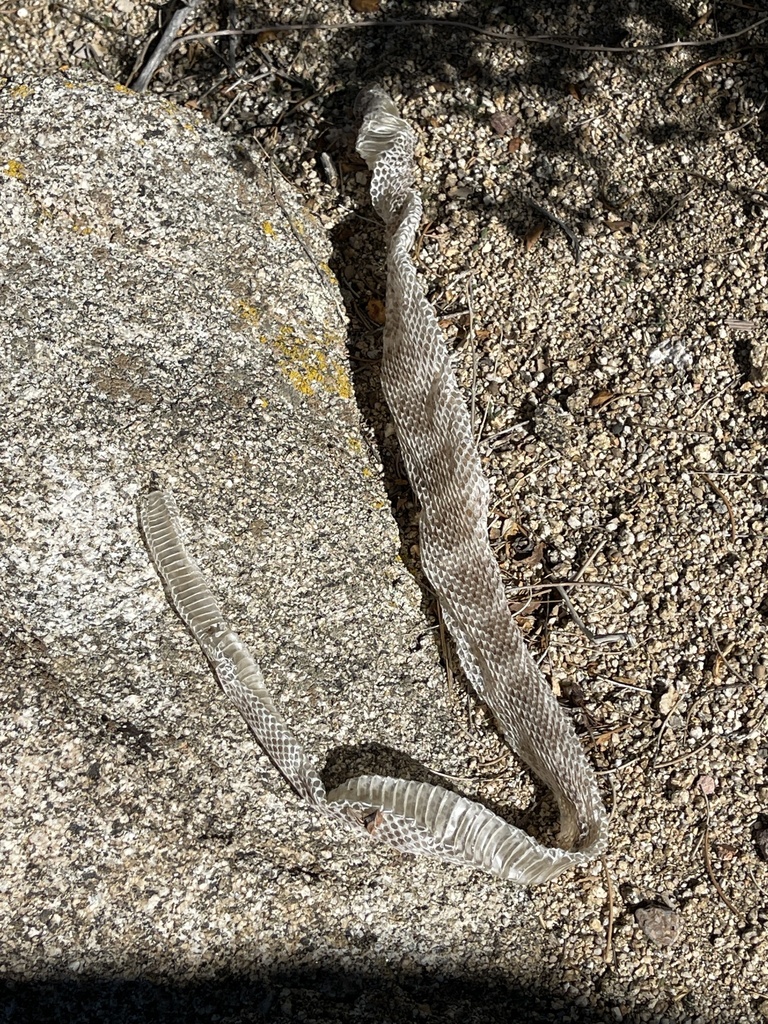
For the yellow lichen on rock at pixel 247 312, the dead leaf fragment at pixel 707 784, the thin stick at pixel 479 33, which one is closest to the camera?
the dead leaf fragment at pixel 707 784

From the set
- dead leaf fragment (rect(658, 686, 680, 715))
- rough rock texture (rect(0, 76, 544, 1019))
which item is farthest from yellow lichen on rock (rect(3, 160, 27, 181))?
dead leaf fragment (rect(658, 686, 680, 715))

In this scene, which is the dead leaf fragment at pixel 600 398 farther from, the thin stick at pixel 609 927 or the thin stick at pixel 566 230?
the thin stick at pixel 609 927

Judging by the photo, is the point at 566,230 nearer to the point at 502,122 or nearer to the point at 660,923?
the point at 502,122

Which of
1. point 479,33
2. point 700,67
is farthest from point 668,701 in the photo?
point 479,33

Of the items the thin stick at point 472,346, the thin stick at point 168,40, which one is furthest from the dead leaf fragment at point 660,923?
the thin stick at point 168,40

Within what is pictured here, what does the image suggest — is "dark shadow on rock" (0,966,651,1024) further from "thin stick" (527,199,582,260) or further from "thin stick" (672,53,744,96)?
"thin stick" (672,53,744,96)
